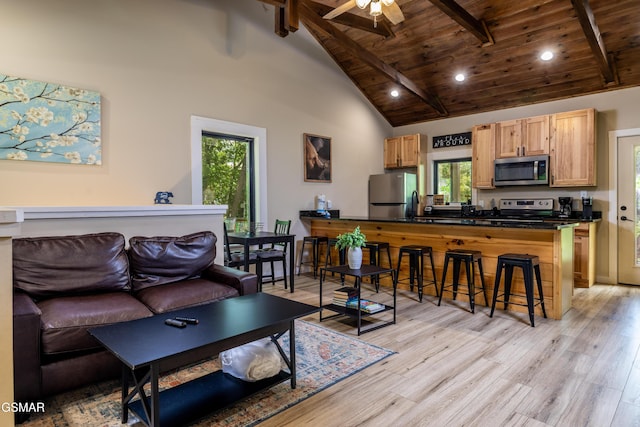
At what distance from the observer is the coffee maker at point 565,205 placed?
213 inches

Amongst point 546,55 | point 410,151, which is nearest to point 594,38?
point 546,55

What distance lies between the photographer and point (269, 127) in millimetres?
5512

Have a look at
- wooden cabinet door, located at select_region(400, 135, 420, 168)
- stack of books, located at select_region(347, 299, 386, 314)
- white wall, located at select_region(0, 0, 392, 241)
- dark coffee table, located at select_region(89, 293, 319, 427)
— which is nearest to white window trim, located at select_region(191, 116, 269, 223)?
white wall, located at select_region(0, 0, 392, 241)

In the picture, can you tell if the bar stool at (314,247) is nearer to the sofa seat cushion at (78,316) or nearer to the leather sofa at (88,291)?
the leather sofa at (88,291)

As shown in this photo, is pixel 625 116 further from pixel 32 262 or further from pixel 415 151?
pixel 32 262

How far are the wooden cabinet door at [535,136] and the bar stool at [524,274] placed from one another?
2713 mm

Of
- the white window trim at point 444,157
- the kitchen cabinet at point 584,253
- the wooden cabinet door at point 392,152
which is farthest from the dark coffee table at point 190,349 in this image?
the wooden cabinet door at point 392,152

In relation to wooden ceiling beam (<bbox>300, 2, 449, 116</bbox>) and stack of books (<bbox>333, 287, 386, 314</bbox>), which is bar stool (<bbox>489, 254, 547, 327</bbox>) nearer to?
stack of books (<bbox>333, 287, 386, 314</bbox>)

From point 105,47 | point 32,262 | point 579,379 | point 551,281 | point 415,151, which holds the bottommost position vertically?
point 579,379

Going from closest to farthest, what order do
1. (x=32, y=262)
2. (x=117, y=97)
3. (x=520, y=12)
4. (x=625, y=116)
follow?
(x=32, y=262)
(x=117, y=97)
(x=520, y=12)
(x=625, y=116)

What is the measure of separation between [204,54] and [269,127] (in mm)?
1314

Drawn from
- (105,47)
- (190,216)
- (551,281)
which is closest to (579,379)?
(551,281)

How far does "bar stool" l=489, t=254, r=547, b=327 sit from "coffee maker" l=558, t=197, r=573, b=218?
2.35 metres

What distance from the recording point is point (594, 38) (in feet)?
14.0
